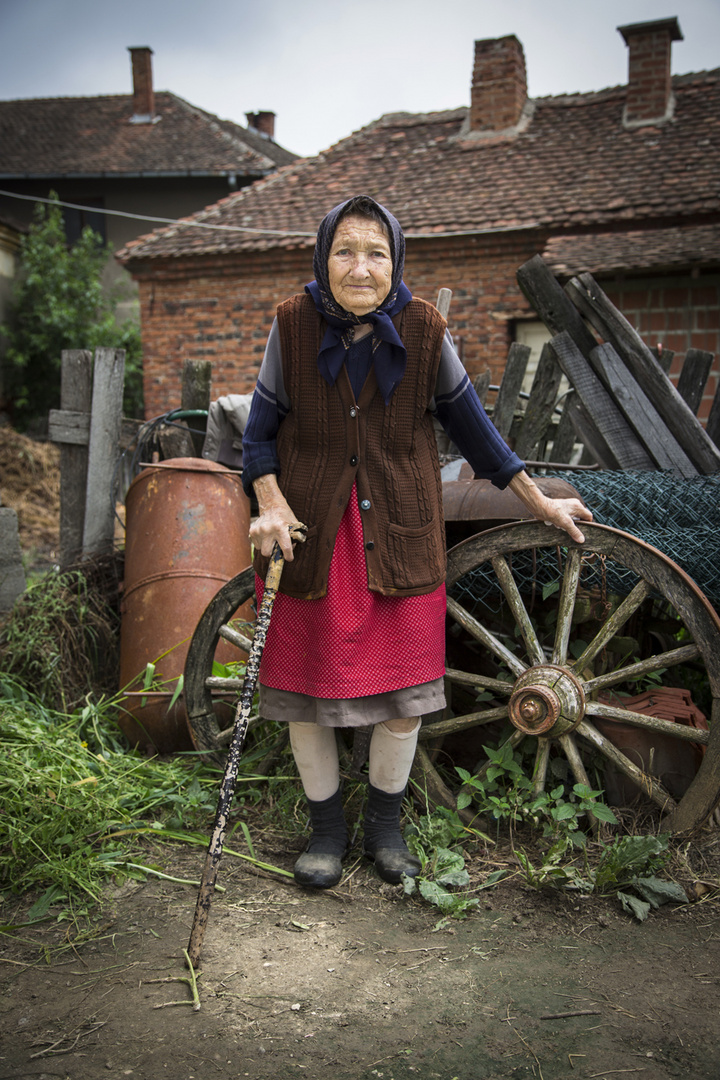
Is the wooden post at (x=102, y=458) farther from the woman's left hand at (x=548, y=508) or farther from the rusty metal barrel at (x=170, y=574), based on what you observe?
the woman's left hand at (x=548, y=508)

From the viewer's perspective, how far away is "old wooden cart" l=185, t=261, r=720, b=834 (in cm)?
247

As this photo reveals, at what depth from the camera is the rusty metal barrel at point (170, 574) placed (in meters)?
3.43

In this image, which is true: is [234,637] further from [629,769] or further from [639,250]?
[639,250]

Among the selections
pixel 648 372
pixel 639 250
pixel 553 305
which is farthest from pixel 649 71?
pixel 648 372

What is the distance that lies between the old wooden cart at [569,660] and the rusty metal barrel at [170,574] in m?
0.33

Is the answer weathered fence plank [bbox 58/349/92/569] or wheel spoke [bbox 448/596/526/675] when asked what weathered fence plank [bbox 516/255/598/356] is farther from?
weathered fence plank [bbox 58/349/92/569]

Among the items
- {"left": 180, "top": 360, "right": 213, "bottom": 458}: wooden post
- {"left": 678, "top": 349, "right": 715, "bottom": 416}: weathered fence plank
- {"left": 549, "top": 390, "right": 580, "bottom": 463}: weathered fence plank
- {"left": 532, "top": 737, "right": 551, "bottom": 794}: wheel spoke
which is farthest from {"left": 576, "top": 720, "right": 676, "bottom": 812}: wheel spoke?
{"left": 180, "top": 360, "right": 213, "bottom": 458}: wooden post

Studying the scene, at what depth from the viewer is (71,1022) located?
1.85m

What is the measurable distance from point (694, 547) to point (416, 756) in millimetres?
A: 1134

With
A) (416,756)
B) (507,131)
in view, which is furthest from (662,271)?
(416,756)

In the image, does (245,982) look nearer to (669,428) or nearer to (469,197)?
(669,428)

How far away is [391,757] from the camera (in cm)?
254

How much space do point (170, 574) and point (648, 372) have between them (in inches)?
90.6

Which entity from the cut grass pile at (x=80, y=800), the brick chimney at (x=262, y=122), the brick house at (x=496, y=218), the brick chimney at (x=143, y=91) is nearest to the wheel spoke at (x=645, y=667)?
the cut grass pile at (x=80, y=800)
